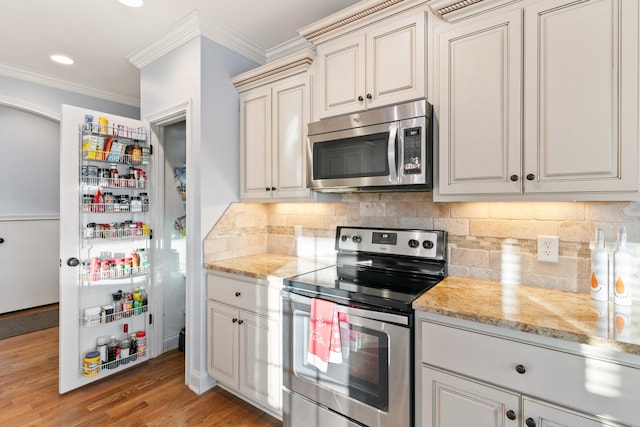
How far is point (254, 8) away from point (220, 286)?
1.91m

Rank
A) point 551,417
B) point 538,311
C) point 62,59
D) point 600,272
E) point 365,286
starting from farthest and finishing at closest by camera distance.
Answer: point 62,59 < point 365,286 < point 600,272 < point 538,311 < point 551,417

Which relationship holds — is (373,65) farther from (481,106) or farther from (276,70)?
(276,70)

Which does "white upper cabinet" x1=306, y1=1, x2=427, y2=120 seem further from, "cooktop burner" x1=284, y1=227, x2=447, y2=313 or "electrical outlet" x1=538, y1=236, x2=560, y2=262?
"electrical outlet" x1=538, y1=236, x2=560, y2=262

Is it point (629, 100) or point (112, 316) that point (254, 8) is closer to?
point (629, 100)

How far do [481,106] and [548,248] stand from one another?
0.78 metres

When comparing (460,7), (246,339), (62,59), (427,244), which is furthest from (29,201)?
(460,7)

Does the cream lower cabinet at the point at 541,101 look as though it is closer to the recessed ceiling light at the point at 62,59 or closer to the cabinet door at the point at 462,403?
the cabinet door at the point at 462,403

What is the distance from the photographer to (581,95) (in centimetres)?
131

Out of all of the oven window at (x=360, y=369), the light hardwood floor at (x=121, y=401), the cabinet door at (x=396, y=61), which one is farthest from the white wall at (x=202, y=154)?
the cabinet door at (x=396, y=61)

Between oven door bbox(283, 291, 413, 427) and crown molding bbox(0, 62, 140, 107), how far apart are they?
3592mm

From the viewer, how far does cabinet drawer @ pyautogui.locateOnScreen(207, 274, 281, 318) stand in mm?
1972

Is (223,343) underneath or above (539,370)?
underneath

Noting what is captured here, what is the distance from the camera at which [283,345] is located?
1.88 meters

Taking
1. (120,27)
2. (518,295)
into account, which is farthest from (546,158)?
(120,27)
